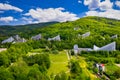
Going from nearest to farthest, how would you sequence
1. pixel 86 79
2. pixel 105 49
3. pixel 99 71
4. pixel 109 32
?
pixel 86 79 → pixel 99 71 → pixel 105 49 → pixel 109 32

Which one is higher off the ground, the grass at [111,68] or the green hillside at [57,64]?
the green hillside at [57,64]

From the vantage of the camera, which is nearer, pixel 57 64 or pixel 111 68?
pixel 111 68

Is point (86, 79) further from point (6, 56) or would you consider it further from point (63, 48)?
point (63, 48)

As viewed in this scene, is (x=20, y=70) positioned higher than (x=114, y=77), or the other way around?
(x=20, y=70)

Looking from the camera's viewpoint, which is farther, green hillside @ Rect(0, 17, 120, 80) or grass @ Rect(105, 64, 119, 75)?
grass @ Rect(105, 64, 119, 75)

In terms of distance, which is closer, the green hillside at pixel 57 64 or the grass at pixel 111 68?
the green hillside at pixel 57 64

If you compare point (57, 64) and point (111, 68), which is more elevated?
point (57, 64)

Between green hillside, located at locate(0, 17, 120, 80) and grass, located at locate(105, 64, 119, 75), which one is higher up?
green hillside, located at locate(0, 17, 120, 80)

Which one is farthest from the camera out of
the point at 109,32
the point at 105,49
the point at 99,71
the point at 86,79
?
the point at 109,32

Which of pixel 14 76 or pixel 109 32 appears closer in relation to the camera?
pixel 14 76

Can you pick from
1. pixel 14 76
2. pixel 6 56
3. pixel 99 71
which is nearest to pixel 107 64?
pixel 99 71
